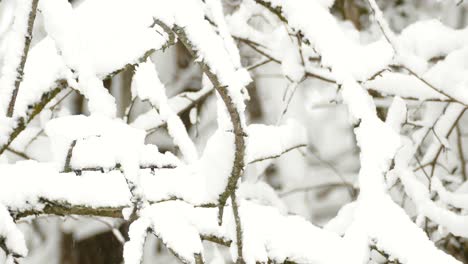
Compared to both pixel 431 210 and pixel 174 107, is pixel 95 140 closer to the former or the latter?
pixel 431 210

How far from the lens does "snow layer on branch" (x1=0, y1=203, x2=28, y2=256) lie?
1.43 meters

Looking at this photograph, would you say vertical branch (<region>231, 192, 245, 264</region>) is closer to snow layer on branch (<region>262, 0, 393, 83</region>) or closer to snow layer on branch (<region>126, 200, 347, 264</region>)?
snow layer on branch (<region>126, 200, 347, 264</region>)

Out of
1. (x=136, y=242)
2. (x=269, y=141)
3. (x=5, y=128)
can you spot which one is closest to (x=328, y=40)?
(x=269, y=141)

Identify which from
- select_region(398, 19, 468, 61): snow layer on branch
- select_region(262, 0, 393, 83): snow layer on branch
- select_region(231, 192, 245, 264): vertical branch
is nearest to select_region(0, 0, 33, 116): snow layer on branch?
select_region(231, 192, 245, 264): vertical branch

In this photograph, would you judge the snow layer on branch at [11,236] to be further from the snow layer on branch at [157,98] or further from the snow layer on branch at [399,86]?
the snow layer on branch at [399,86]

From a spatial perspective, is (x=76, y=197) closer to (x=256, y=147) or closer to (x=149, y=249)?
(x=256, y=147)

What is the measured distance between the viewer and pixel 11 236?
143 centimetres

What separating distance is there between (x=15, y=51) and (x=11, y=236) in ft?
1.33

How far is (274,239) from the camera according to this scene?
1548 millimetres

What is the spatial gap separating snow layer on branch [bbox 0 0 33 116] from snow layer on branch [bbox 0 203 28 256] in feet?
0.77

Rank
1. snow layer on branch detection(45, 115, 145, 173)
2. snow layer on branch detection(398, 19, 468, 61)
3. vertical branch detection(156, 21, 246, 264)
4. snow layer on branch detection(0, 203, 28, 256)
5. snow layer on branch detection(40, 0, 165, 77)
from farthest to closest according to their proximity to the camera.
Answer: snow layer on branch detection(398, 19, 468, 61)
snow layer on branch detection(40, 0, 165, 77)
snow layer on branch detection(0, 203, 28, 256)
snow layer on branch detection(45, 115, 145, 173)
vertical branch detection(156, 21, 246, 264)

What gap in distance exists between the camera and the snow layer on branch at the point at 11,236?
4.68 feet

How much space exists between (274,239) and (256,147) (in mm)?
333

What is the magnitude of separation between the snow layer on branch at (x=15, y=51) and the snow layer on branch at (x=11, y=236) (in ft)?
0.77
